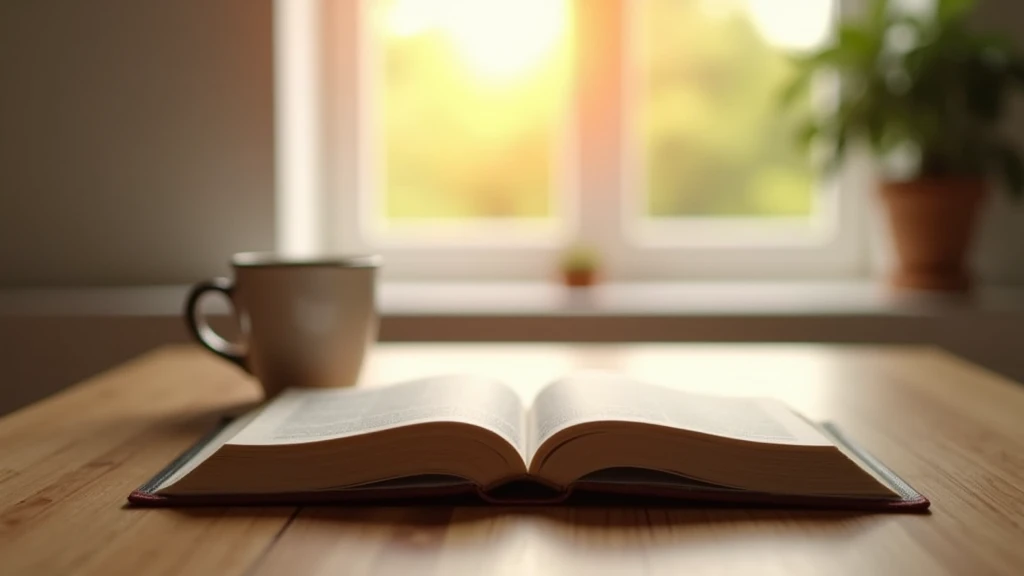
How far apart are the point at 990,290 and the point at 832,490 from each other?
1629 millimetres

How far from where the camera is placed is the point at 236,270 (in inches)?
33.3

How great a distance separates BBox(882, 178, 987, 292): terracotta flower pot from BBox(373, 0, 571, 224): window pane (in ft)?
2.48

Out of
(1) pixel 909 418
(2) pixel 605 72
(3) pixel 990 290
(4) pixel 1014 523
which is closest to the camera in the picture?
(4) pixel 1014 523

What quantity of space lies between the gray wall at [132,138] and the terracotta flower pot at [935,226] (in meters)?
1.24

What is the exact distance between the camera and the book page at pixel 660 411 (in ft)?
2.02

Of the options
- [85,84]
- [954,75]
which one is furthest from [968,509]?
[85,84]

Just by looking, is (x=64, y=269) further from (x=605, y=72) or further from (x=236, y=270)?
(x=236, y=270)

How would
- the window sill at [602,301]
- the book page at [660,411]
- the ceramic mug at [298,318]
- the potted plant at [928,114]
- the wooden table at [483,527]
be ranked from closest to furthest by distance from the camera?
the wooden table at [483,527]
the book page at [660,411]
the ceramic mug at [298,318]
the window sill at [602,301]
the potted plant at [928,114]

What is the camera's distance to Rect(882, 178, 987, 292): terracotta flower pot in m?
1.89

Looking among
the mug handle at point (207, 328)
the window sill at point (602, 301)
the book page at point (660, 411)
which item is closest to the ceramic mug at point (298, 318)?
the mug handle at point (207, 328)

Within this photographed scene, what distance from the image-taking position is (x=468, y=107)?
2.33m

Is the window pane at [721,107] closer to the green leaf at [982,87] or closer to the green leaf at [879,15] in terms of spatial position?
the green leaf at [879,15]

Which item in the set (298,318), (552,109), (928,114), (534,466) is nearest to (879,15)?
(928,114)

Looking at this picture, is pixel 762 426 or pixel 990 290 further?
pixel 990 290
